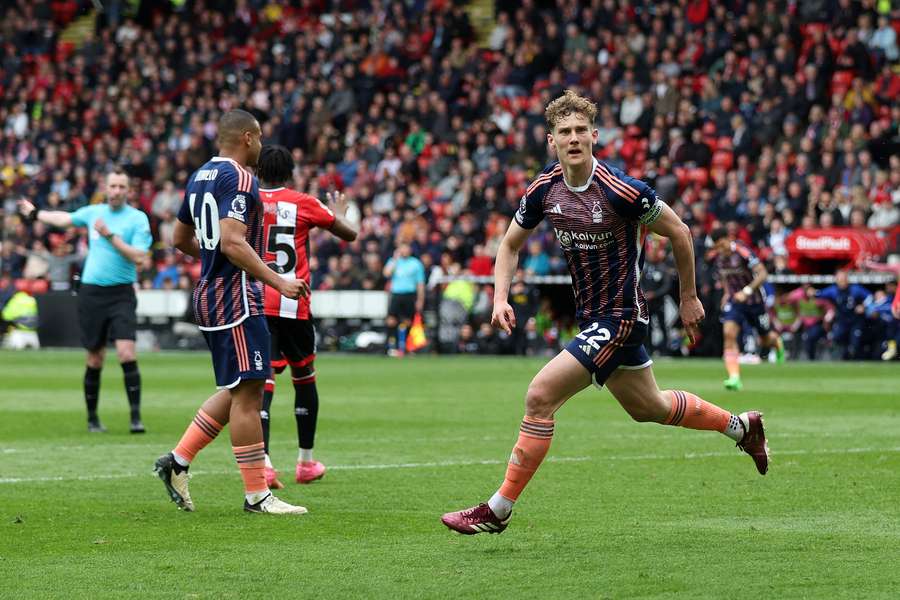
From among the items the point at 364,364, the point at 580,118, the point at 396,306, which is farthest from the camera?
the point at 396,306

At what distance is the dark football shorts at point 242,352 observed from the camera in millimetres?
8422

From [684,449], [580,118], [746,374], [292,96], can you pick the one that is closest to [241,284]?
[580,118]

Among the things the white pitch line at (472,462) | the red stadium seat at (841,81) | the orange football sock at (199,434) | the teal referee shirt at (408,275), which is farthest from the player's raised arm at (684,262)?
the red stadium seat at (841,81)

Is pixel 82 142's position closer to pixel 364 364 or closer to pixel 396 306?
pixel 396 306

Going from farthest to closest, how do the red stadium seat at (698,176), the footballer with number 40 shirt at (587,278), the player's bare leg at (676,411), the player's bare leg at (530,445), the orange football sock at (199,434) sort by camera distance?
the red stadium seat at (698,176) < the orange football sock at (199,434) < the player's bare leg at (676,411) < the footballer with number 40 shirt at (587,278) < the player's bare leg at (530,445)

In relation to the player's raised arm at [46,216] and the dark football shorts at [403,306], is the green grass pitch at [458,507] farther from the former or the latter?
the dark football shorts at [403,306]

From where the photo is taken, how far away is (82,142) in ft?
133

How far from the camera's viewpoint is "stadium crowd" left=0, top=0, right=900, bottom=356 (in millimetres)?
27922

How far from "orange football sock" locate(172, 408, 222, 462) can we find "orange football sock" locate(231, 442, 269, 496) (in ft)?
1.19

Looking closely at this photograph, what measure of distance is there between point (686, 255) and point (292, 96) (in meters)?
30.5

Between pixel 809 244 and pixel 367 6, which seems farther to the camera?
pixel 367 6

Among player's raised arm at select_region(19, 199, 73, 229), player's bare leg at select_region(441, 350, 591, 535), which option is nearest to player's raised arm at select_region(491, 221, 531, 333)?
player's bare leg at select_region(441, 350, 591, 535)

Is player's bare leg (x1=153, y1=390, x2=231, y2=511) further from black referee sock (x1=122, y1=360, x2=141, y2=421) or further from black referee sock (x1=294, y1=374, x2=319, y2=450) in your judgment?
black referee sock (x1=122, y1=360, x2=141, y2=421)

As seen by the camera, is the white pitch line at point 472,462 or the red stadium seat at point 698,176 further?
the red stadium seat at point 698,176
